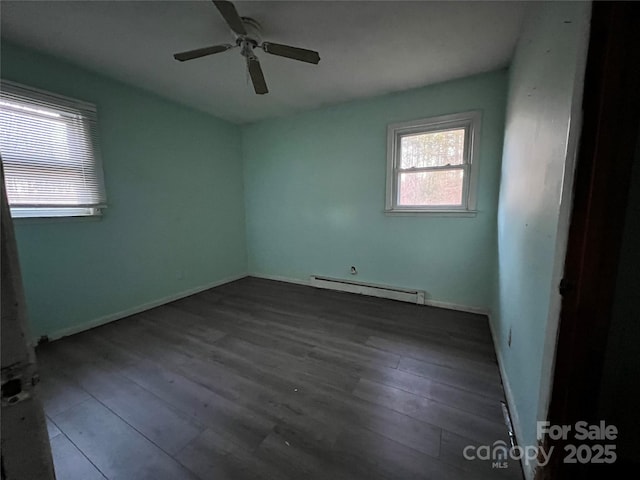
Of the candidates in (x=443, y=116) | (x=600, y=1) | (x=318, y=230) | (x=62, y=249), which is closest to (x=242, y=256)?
(x=318, y=230)

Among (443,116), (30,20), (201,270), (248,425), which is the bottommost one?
(248,425)

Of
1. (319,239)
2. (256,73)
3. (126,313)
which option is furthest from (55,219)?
(319,239)

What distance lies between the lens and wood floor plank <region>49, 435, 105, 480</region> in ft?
3.84

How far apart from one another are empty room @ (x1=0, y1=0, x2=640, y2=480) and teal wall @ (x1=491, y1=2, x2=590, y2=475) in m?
0.02

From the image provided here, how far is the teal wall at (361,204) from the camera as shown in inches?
107

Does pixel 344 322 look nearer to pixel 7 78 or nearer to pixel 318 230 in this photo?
pixel 318 230

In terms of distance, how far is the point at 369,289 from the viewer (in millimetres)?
3389

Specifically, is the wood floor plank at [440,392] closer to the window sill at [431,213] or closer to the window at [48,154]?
the window sill at [431,213]

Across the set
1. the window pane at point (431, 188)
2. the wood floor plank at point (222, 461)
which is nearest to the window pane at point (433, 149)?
the window pane at point (431, 188)

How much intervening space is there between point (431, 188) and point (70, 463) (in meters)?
3.45

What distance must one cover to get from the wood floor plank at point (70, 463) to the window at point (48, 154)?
1.87m

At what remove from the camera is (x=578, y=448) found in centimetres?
84

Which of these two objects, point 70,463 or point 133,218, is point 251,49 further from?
point 70,463

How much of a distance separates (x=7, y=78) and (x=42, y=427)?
299 centimetres
